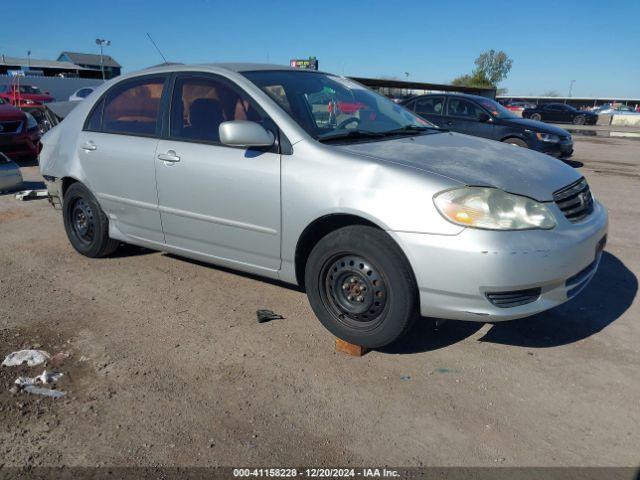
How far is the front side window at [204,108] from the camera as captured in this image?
3.68 metres

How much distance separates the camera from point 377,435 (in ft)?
8.17

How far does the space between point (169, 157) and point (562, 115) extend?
38.2m

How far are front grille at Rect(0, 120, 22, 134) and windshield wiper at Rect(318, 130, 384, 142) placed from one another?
29.5 feet

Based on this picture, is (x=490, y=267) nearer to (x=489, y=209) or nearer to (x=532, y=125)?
(x=489, y=209)

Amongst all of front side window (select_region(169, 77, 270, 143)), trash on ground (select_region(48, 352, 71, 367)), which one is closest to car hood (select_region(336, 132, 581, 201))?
front side window (select_region(169, 77, 270, 143))

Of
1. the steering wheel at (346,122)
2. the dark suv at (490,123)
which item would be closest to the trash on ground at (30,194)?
the steering wheel at (346,122)

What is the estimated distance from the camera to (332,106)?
3.85m

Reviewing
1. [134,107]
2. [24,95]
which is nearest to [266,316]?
[134,107]

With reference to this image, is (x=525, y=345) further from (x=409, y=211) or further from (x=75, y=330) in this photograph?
(x=75, y=330)

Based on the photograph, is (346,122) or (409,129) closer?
(346,122)

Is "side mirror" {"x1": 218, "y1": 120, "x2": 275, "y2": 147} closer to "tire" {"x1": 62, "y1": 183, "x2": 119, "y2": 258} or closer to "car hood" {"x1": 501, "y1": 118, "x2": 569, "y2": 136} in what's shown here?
"tire" {"x1": 62, "y1": 183, "x2": 119, "y2": 258}

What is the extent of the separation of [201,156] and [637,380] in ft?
10.1

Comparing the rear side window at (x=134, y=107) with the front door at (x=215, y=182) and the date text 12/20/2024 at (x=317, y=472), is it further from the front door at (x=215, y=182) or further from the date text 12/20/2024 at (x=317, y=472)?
the date text 12/20/2024 at (x=317, y=472)

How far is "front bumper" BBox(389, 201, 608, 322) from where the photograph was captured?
2691 millimetres
